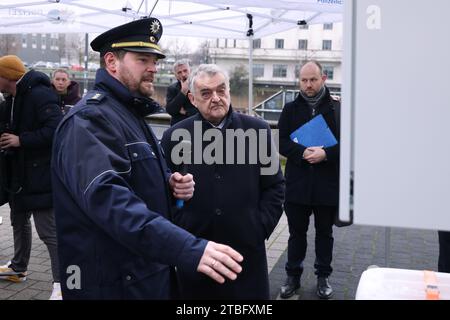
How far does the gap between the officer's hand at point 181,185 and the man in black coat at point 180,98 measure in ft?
11.8

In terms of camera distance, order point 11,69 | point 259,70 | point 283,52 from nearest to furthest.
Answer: point 11,69
point 283,52
point 259,70

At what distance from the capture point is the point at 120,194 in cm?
178

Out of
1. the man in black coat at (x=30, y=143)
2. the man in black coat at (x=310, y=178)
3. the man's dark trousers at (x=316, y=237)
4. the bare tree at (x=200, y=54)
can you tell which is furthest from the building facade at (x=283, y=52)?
the man in black coat at (x=30, y=143)

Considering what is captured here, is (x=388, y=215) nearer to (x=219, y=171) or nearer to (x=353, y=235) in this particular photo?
(x=219, y=171)

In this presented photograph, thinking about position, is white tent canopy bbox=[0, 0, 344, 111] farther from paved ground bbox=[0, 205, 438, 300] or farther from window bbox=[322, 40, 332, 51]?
window bbox=[322, 40, 332, 51]

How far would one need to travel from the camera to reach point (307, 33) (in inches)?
2938

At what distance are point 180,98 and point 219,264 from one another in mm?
4596

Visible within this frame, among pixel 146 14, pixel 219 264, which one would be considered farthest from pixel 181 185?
pixel 146 14

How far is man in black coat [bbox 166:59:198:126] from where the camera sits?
6.07 metres

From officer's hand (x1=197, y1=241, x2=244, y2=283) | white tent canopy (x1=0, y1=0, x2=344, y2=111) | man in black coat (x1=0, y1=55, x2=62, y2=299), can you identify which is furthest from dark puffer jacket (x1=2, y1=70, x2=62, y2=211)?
white tent canopy (x1=0, y1=0, x2=344, y2=111)

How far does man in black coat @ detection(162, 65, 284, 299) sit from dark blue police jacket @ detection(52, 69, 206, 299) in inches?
26.9

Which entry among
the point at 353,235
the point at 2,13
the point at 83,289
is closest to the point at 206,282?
the point at 83,289

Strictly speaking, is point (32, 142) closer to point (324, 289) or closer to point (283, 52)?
point (324, 289)

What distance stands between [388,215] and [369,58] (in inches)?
14.1
